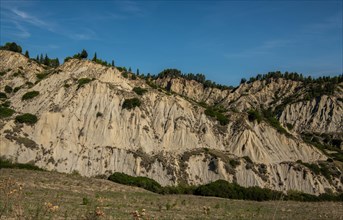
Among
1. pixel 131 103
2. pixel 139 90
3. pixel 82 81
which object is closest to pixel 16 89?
pixel 82 81

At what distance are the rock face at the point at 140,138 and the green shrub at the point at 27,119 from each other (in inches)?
22.4

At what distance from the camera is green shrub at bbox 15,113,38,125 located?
51.1m

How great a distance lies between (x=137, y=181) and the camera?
156 feet

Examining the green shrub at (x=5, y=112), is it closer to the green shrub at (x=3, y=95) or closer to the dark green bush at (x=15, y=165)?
the green shrub at (x=3, y=95)

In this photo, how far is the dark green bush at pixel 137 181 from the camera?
46469 mm

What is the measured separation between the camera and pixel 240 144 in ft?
196

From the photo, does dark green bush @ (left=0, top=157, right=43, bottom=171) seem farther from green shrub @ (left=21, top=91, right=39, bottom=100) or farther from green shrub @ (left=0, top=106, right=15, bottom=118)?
green shrub @ (left=21, top=91, right=39, bottom=100)

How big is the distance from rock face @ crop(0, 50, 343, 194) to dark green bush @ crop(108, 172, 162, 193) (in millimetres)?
2075

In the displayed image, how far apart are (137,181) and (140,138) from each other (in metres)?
8.85

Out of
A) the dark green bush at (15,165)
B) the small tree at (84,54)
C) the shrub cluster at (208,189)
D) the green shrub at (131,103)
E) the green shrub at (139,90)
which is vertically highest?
the small tree at (84,54)

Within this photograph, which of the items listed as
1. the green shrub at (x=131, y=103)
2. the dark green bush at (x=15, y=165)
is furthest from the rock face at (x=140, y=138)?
the dark green bush at (x=15, y=165)

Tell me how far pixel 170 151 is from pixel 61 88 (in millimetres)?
19037

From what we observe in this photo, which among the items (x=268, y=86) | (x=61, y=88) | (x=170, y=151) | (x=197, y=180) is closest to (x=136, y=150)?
(x=170, y=151)

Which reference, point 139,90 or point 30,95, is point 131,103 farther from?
point 30,95
